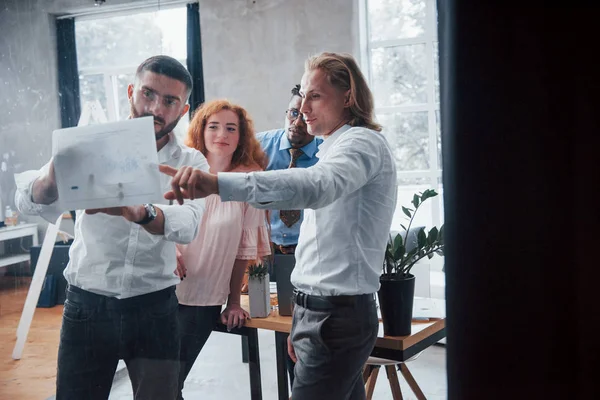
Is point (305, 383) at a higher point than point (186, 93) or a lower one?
lower

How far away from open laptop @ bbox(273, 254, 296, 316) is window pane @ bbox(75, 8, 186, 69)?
0.42 meters

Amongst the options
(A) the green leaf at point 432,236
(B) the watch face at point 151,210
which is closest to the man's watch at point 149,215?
(B) the watch face at point 151,210

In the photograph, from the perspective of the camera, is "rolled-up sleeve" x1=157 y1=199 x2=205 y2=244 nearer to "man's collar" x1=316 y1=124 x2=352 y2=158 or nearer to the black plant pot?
"man's collar" x1=316 y1=124 x2=352 y2=158

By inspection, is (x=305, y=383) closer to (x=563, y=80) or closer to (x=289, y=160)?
(x=289, y=160)

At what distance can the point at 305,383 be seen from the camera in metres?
0.97

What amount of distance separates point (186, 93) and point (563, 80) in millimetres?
558

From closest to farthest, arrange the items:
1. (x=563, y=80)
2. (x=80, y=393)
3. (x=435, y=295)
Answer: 1. (x=563, y=80)
2. (x=80, y=393)
3. (x=435, y=295)

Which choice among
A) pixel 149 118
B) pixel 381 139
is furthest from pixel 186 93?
pixel 381 139

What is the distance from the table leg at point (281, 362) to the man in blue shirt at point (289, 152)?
177 mm

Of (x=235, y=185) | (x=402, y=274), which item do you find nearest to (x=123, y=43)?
(x=235, y=185)

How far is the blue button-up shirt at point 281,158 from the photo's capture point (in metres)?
0.90

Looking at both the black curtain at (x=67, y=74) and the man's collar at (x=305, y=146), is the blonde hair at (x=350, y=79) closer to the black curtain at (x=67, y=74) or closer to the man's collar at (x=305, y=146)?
the man's collar at (x=305, y=146)

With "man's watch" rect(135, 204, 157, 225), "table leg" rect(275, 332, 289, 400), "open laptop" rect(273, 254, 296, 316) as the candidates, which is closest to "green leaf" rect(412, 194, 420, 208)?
"open laptop" rect(273, 254, 296, 316)

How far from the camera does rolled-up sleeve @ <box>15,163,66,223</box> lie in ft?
2.73
